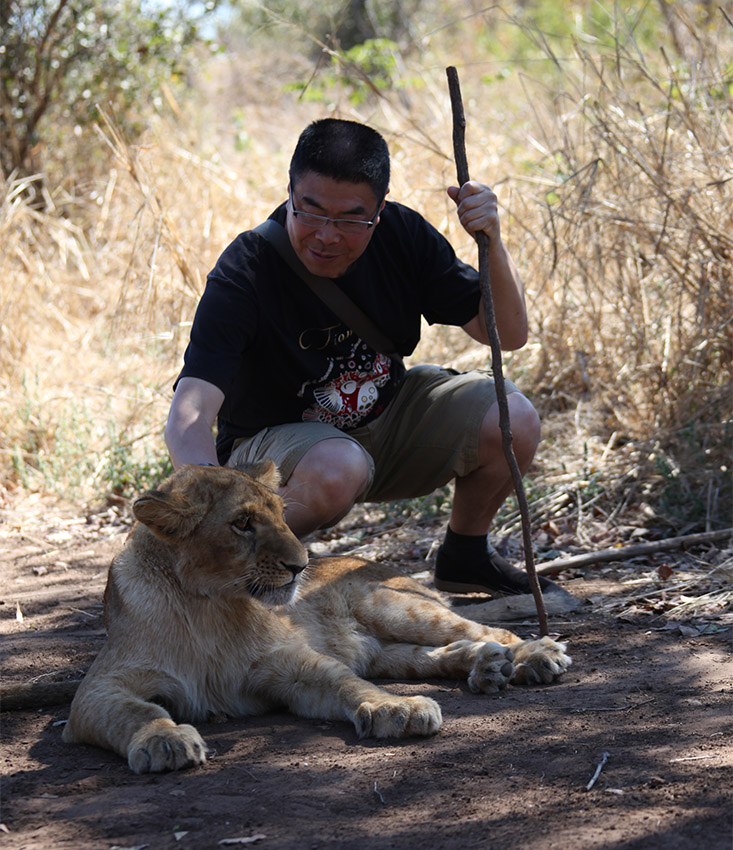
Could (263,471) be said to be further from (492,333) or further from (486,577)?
(486,577)

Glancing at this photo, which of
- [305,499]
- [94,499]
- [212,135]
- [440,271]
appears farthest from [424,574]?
[212,135]

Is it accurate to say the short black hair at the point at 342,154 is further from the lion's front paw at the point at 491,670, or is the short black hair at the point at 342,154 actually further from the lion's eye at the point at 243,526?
the lion's front paw at the point at 491,670

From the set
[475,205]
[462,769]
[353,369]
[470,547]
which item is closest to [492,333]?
[475,205]

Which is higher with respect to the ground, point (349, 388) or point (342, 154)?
point (342, 154)

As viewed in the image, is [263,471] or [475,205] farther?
[475,205]

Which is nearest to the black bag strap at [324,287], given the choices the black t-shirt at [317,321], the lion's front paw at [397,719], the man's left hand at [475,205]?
the black t-shirt at [317,321]

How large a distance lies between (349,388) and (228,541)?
1307mm

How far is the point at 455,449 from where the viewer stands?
4.37m

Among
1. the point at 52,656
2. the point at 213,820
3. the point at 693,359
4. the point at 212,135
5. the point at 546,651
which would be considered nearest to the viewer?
the point at 213,820

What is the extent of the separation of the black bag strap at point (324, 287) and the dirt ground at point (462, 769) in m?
1.40

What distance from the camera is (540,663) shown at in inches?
137

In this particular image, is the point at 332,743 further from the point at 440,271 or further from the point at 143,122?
the point at 143,122

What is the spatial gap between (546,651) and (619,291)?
3064 mm

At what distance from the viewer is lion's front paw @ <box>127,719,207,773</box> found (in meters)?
2.75
